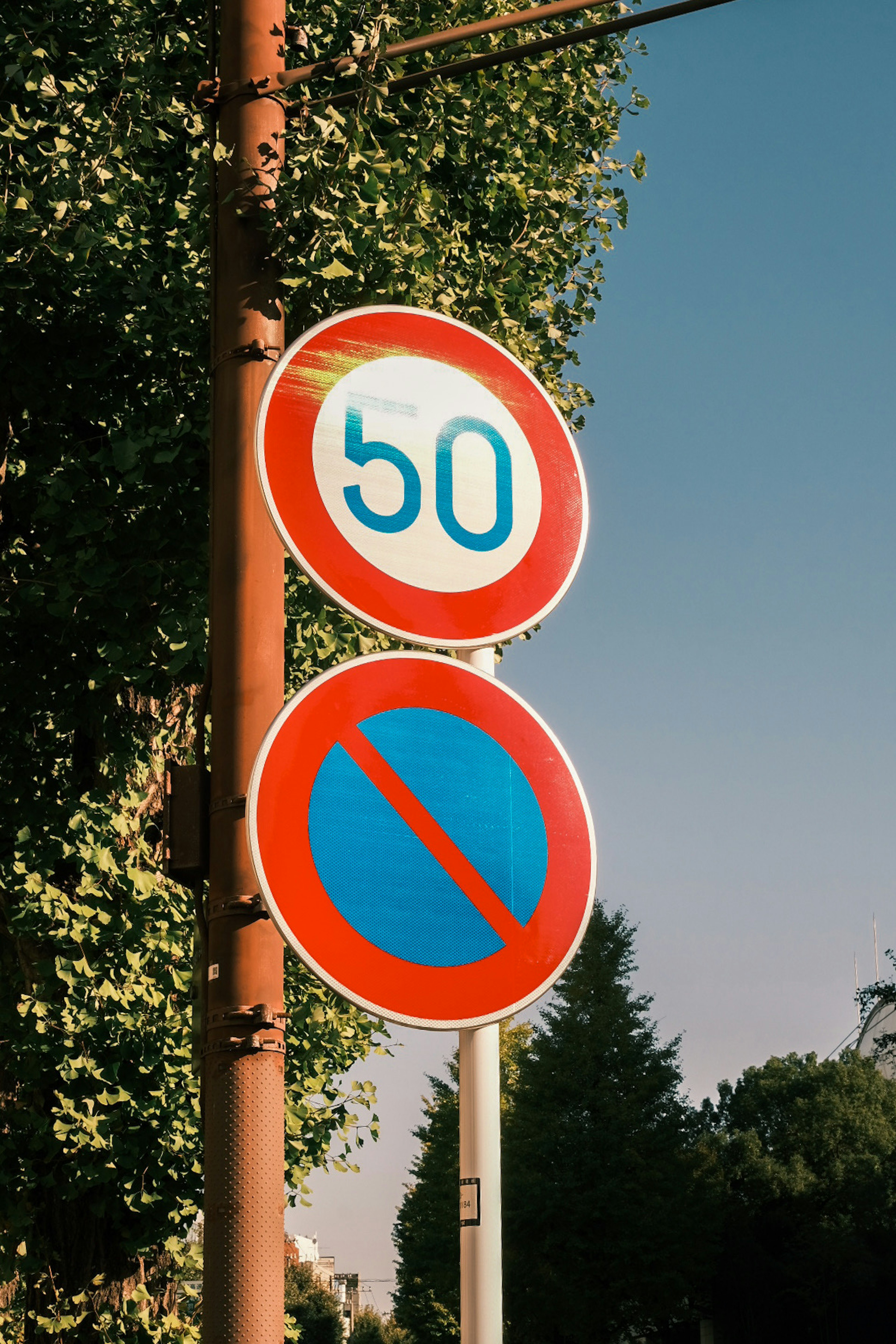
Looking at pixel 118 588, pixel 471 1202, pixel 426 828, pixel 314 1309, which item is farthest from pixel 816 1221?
pixel 426 828

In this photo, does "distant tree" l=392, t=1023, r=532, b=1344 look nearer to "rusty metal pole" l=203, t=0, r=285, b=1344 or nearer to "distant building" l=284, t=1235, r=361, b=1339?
"distant building" l=284, t=1235, r=361, b=1339

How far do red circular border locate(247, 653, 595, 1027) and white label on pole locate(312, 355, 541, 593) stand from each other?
274mm

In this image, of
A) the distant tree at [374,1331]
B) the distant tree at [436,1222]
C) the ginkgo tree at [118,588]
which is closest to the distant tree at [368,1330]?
the distant tree at [374,1331]

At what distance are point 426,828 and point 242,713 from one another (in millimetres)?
621

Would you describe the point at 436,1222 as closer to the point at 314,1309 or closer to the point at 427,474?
the point at 314,1309

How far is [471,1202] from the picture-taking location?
10.3ft

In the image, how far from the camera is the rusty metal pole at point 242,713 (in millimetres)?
2537

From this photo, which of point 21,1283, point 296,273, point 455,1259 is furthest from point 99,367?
point 455,1259

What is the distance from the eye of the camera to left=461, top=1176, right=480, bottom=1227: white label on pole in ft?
10.2

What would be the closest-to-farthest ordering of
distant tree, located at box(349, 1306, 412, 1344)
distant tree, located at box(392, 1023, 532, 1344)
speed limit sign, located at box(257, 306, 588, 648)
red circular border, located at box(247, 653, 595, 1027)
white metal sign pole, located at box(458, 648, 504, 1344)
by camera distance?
red circular border, located at box(247, 653, 595, 1027) < speed limit sign, located at box(257, 306, 588, 648) < white metal sign pole, located at box(458, 648, 504, 1344) < distant tree, located at box(392, 1023, 532, 1344) < distant tree, located at box(349, 1306, 412, 1344)

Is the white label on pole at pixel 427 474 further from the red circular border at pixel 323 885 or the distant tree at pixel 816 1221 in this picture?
the distant tree at pixel 816 1221

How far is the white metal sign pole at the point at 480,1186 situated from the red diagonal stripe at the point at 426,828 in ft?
2.04

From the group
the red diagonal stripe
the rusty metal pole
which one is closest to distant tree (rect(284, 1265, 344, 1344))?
the rusty metal pole

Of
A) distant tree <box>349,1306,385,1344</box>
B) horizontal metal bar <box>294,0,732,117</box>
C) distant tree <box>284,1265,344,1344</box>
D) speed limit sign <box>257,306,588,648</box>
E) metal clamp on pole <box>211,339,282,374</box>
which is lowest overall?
distant tree <box>349,1306,385,1344</box>
